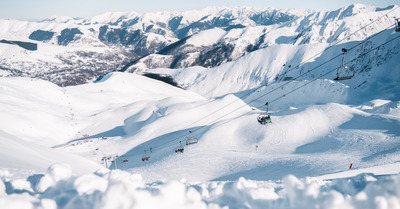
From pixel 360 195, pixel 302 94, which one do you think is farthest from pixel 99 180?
pixel 302 94

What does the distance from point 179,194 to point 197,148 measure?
1194 inches

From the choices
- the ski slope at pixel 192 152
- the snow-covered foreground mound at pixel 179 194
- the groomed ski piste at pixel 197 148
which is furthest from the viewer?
the groomed ski piste at pixel 197 148

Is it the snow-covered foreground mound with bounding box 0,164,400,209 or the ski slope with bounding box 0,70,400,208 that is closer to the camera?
the snow-covered foreground mound with bounding box 0,164,400,209

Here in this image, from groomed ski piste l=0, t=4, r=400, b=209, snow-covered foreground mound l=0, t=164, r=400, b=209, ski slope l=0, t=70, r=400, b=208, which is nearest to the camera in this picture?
snow-covered foreground mound l=0, t=164, r=400, b=209

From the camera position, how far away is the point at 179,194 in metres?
6.96

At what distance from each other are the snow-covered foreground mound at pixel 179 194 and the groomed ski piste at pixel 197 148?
34 millimetres

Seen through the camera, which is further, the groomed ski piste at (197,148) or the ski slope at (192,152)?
the groomed ski piste at (197,148)

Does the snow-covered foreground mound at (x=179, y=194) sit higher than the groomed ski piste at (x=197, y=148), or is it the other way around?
the snow-covered foreground mound at (x=179, y=194)

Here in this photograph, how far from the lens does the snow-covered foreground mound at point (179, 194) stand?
629 cm

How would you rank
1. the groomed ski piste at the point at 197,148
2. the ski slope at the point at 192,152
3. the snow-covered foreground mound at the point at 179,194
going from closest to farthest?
the snow-covered foreground mound at the point at 179,194, the ski slope at the point at 192,152, the groomed ski piste at the point at 197,148

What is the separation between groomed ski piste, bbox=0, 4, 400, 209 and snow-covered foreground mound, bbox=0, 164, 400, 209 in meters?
0.03

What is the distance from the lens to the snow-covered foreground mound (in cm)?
629

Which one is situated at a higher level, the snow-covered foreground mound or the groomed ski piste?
the snow-covered foreground mound

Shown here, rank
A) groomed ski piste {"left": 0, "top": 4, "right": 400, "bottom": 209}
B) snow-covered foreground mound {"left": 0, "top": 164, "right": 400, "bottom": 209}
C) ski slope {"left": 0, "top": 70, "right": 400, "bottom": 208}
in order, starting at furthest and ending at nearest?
groomed ski piste {"left": 0, "top": 4, "right": 400, "bottom": 209}
ski slope {"left": 0, "top": 70, "right": 400, "bottom": 208}
snow-covered foreground mound {"left": 0, "top": 164, "right": 400, "bottom": 209}
